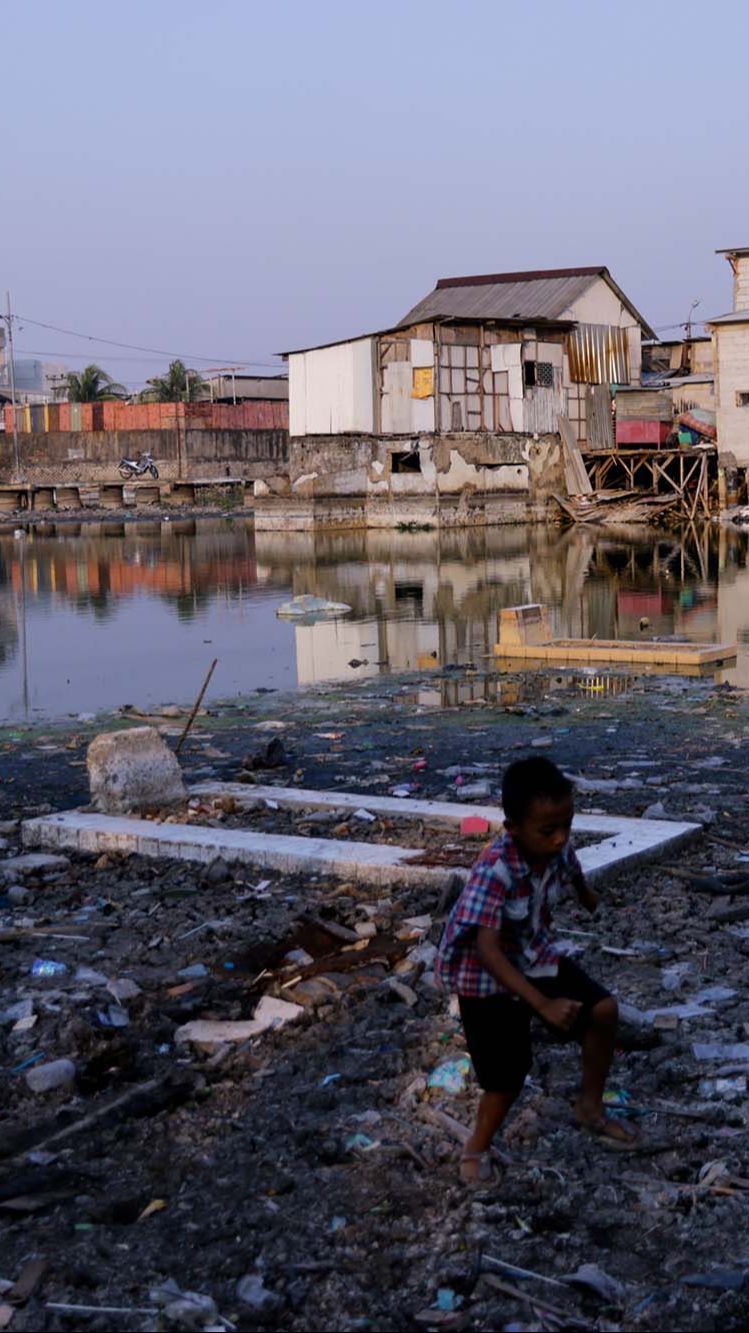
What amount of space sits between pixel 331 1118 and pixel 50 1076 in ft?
2.86

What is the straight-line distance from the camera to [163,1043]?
14.5 feet

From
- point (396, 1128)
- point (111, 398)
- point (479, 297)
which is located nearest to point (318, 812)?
point (396, 1128)

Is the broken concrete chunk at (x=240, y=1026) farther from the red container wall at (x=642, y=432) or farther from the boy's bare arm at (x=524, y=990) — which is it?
the red container wall at (x=642, y=432)

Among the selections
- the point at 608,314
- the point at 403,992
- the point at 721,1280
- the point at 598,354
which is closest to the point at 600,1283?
the point at 721,1280

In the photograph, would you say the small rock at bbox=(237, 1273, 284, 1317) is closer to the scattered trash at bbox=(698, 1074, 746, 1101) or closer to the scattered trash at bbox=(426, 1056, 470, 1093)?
the scattered trash at bbox=(426, 1056, 470, 1093)

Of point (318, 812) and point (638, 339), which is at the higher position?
point (638, 339)

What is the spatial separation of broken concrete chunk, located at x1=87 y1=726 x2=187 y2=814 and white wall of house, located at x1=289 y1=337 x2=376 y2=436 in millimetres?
34137

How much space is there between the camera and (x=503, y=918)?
3.38 meters

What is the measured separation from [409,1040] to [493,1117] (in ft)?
2.92

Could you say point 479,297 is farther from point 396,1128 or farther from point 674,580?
point 396,1128

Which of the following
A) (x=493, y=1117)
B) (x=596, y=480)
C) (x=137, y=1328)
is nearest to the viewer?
(x=137, y=1328)

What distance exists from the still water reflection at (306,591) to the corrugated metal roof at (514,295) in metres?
11.9

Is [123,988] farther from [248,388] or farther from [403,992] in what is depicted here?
[248,388]


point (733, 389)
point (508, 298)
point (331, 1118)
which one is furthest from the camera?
point (508, 298)
